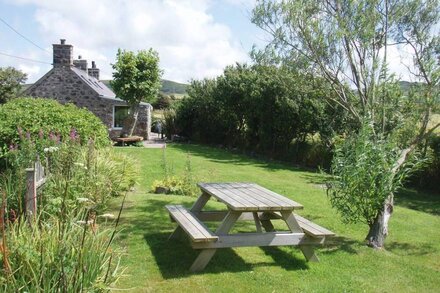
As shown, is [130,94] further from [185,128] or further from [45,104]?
[45,104]

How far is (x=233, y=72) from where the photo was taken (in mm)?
22500

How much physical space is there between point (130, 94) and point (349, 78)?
16.1 meters

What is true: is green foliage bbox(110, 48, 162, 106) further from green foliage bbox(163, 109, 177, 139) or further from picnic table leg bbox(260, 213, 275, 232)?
picnic table leg bbox(260, 213, 275, 232)

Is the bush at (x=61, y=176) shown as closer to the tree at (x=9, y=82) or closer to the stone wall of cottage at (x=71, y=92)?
the stone wall of cottage at (x=71, y=92)

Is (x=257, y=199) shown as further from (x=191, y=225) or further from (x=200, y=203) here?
(x=200, y=203)

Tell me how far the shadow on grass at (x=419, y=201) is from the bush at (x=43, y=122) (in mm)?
8427

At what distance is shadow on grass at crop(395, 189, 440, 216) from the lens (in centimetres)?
1124

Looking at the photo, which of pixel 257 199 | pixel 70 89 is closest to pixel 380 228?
pixel 257 199

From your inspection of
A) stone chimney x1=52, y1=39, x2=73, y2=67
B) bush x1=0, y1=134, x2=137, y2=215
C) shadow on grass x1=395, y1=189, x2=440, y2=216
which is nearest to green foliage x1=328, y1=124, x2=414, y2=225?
bush x1=0, y1=134, x2=137, y2=215

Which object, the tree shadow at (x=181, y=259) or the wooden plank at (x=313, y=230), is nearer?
the tree shadow at (x=181, y=259)

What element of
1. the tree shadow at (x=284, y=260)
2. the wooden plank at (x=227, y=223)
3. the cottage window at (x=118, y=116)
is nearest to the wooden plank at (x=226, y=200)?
the wooden plank at (x=227, y=223)

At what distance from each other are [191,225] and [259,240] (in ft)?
2.86

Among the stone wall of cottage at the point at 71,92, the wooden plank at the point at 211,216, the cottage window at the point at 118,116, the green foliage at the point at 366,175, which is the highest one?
the stone wall of cottage at the point at 71,92

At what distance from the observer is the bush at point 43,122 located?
26.9ft
